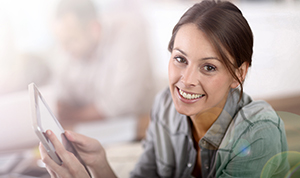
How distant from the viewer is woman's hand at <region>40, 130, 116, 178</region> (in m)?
0.44

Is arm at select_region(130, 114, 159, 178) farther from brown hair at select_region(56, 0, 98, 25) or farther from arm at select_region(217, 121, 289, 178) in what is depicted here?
→ brown hair at select_region(56, 0, 98, 25)

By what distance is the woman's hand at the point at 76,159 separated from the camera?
0.44m

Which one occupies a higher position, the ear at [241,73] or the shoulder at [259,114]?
the ear at [241,73]

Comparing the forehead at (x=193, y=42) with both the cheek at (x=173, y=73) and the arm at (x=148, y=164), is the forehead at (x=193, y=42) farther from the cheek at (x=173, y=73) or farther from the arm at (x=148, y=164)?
the arm at (x=148, y=164)

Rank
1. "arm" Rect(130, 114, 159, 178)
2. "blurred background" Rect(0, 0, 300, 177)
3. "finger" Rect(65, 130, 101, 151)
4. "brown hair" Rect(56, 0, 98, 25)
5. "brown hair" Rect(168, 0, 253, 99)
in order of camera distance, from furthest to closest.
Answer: "brown hair" Rect(56, 0, 98, 25)
"blurred background" Rect(0, 0, 300, 177)
"arm" Rect(130, 114, 159, 178)
"finger" Rect(65, 130, 101, 151)
"brown hair" Rect(168, 0, 253, 99)

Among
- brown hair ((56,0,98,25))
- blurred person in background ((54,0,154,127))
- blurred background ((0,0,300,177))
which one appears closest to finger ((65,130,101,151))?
blurred background ((0,0,300,177))

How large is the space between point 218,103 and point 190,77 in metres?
0.09

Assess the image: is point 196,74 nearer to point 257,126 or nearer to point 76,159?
point 257,126

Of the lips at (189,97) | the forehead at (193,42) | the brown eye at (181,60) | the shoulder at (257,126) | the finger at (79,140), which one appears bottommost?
the shoulder at (257,126)

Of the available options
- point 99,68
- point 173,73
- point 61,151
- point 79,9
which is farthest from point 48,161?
point 79,9

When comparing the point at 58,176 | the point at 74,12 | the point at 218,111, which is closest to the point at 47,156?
the point at 58,176

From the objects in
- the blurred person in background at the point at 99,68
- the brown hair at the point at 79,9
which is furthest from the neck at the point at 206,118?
the brown hair at the point at 79,9

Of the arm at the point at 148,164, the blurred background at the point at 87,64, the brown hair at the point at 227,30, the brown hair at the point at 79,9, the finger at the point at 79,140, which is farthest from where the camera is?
the brown hair at the point at 79,9

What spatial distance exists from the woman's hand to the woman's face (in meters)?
0.21
